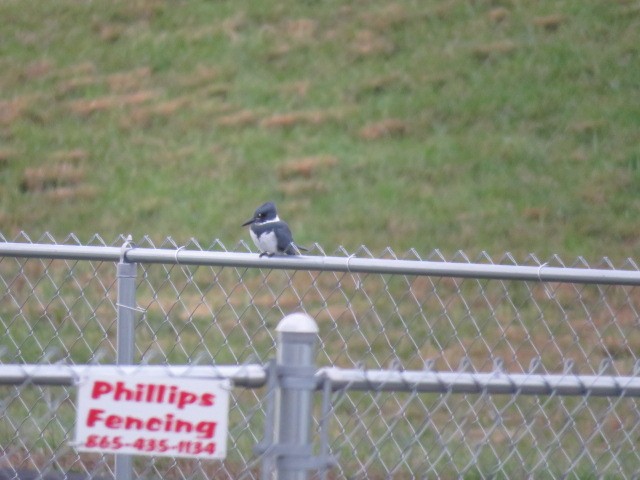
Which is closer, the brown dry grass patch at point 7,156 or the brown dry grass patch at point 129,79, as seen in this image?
the brown dry grass patch at point 7,156

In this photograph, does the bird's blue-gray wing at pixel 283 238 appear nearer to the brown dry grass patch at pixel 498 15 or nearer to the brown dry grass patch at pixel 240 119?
the brown dry grass patch at pixel 240 119

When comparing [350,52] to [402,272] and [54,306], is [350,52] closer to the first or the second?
[54,306]

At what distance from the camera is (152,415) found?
175 cm

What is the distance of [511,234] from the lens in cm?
722

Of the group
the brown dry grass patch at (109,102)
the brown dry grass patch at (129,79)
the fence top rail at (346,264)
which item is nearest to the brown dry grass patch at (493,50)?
the brown dry grass patch at (109,102)

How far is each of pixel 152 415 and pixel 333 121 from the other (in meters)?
7.50

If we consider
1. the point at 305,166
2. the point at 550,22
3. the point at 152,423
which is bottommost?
the point at 152,423

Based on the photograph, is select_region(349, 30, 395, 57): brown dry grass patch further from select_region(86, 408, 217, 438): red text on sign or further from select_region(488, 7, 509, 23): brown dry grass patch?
select_region(86, 408, 217, 438): red text on sign

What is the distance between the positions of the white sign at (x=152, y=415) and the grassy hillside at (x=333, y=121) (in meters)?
5.42

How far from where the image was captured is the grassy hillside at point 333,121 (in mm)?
7625

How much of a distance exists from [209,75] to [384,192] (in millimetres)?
2973

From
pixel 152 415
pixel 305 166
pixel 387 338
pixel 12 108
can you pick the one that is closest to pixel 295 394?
pixel 152 415

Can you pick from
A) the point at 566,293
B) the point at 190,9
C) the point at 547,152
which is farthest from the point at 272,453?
the point at 190,9

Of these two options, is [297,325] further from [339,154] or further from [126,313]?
[339,154]
